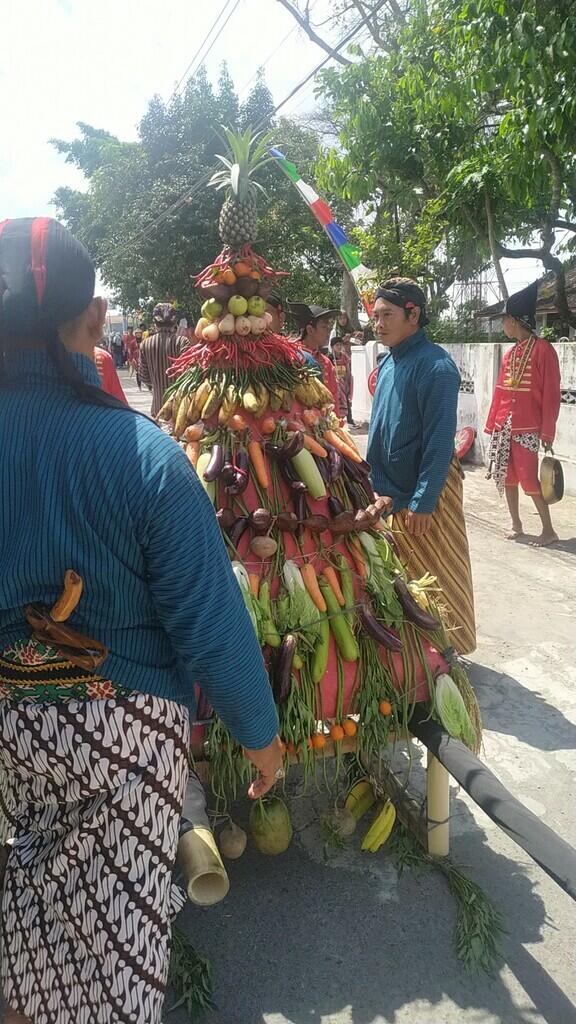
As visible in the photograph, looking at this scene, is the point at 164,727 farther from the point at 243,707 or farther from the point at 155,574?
the point at 155,574

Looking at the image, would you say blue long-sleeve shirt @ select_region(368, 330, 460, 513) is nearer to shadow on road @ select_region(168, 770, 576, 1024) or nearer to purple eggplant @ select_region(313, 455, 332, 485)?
purple eggplant @ select_region(313, 455, 332, 485)

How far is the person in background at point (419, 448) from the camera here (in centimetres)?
312

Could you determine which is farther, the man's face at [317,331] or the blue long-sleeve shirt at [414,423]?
the man's face at [317,331]

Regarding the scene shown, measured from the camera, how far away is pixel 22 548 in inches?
47.7

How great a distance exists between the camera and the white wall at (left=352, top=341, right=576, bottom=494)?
7250 mm

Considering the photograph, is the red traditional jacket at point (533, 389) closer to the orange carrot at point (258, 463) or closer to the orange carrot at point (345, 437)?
the orange carrot at point (345, 437)

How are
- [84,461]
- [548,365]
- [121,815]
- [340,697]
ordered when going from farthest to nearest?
[548,365] < [340,697] < [121,815] < [84,461]

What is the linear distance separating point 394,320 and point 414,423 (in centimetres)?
47

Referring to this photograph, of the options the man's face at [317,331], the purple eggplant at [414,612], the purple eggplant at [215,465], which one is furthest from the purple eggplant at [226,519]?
the man's face at [317,331]

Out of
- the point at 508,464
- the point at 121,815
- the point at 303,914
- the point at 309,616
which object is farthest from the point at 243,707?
the point at 508,464

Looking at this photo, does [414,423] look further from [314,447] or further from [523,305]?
[523,305]

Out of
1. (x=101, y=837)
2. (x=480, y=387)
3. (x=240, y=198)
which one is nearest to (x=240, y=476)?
(x=240, y=198)

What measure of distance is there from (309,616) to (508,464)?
4.02 meters

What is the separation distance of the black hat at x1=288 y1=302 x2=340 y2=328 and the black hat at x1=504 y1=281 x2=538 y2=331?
1.41 metres
